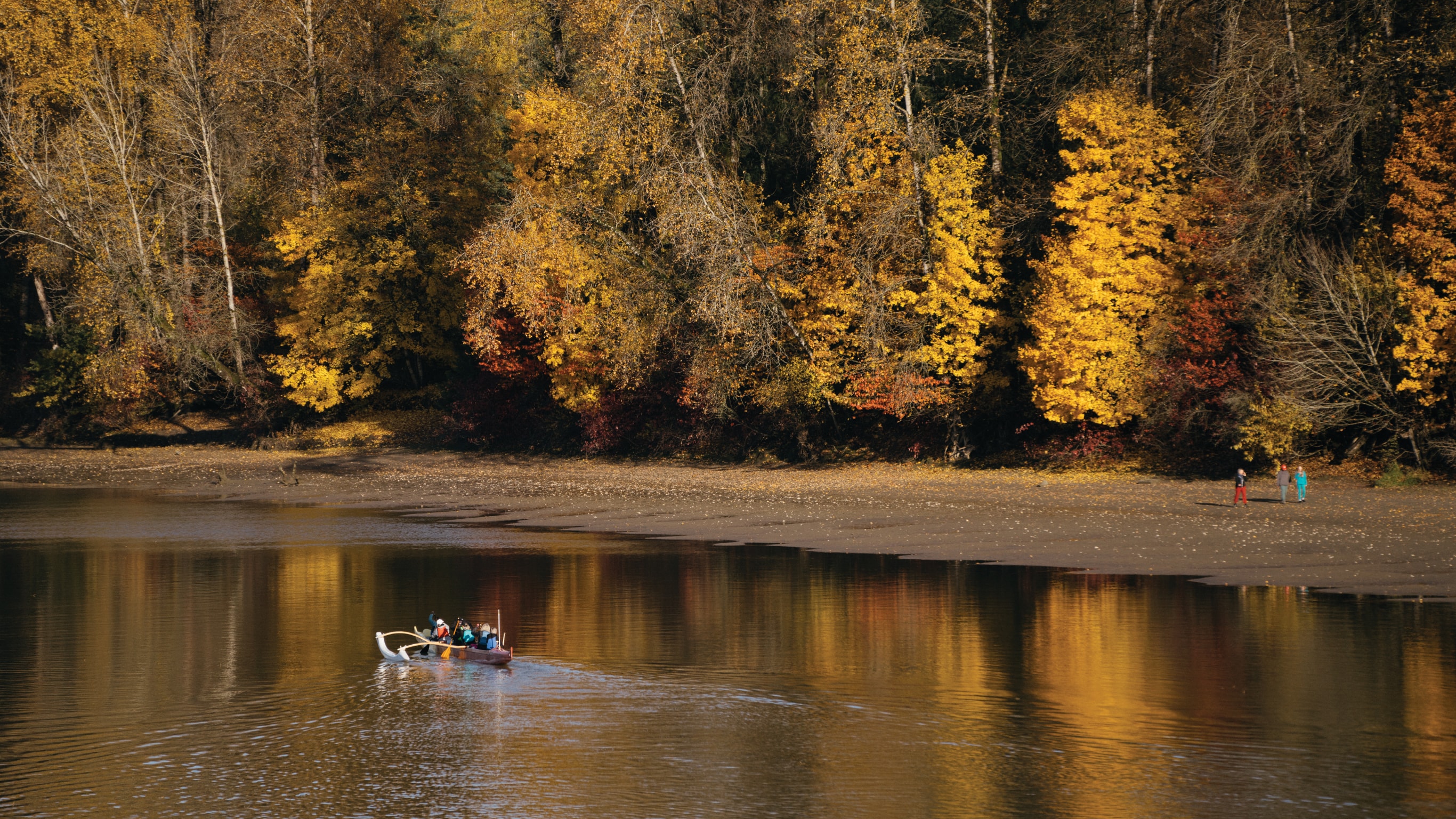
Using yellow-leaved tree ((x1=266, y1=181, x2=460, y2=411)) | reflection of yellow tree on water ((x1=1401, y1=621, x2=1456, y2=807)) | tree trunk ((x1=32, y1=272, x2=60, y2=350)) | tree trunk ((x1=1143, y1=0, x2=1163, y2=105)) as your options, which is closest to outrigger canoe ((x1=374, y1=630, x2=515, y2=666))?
reflection of yellow tree on water ((x1=1401, y1=621, x2=1456, y2=807))

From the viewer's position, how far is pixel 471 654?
64.0 ft

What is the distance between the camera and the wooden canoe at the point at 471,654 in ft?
62.6

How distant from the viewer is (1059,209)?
45.5 meters

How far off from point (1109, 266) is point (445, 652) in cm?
2860

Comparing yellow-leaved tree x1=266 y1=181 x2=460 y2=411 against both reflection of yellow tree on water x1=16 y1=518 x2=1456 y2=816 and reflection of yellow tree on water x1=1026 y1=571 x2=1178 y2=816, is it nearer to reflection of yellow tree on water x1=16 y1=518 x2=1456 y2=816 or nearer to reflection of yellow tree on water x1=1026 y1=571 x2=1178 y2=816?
reflection of yellow tree on water x1=16 y1=518 x2=1456 y2=816

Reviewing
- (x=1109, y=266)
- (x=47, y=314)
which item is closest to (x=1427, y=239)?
(x=1109, y=266)

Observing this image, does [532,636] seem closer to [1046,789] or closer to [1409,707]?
[1046,789]

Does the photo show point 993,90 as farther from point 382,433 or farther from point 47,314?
point 47,314

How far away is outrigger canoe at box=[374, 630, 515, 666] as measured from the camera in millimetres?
19156

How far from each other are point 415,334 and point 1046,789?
55100 millimetres

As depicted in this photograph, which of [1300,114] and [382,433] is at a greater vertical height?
[1300,114]

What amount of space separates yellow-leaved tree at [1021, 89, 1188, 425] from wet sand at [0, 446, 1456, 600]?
284cm

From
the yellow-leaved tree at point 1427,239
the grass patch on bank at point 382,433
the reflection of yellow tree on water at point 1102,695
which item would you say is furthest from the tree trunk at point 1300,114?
the grass patch on bank at point 382,433

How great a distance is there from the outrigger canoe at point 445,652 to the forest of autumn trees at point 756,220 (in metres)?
25.0
